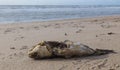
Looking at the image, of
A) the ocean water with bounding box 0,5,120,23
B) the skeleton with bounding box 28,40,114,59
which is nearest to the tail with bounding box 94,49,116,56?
the skeleton with bounding box 28,40,114,59

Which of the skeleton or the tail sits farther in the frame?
the tail

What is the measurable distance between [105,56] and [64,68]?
3.73ft

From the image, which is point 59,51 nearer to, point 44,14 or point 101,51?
point 101,51

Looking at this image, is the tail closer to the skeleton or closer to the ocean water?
the skeleton

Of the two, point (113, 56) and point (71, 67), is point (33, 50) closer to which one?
point (71, 67)

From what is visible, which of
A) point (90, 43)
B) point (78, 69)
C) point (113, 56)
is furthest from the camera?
point (90, 43)

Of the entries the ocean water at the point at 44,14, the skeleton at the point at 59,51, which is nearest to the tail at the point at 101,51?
the skeleton at the point at 59,51

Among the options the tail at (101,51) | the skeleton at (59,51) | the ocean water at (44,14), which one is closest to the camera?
the skeleton at (59,51)

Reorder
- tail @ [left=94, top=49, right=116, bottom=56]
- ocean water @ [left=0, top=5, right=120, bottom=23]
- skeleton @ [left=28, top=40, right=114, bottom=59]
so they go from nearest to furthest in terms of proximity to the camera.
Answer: skeleton @ [left=28, top=40, right=114, bottom=59] < tail @ [left=94, top=49, right=116, bottom=56] < ocean water @ [left=0, top=5, right=120, bottom=23]

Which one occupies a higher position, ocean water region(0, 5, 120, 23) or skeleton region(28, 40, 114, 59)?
skeleton region(28, 40, 114, 59)

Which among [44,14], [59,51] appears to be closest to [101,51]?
[59,51]

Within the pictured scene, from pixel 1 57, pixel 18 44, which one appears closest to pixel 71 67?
pixel 1 57

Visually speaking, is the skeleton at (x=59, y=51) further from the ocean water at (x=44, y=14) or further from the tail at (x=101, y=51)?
the ocean water at (x=44, y=14)

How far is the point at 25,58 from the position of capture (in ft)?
22.2
